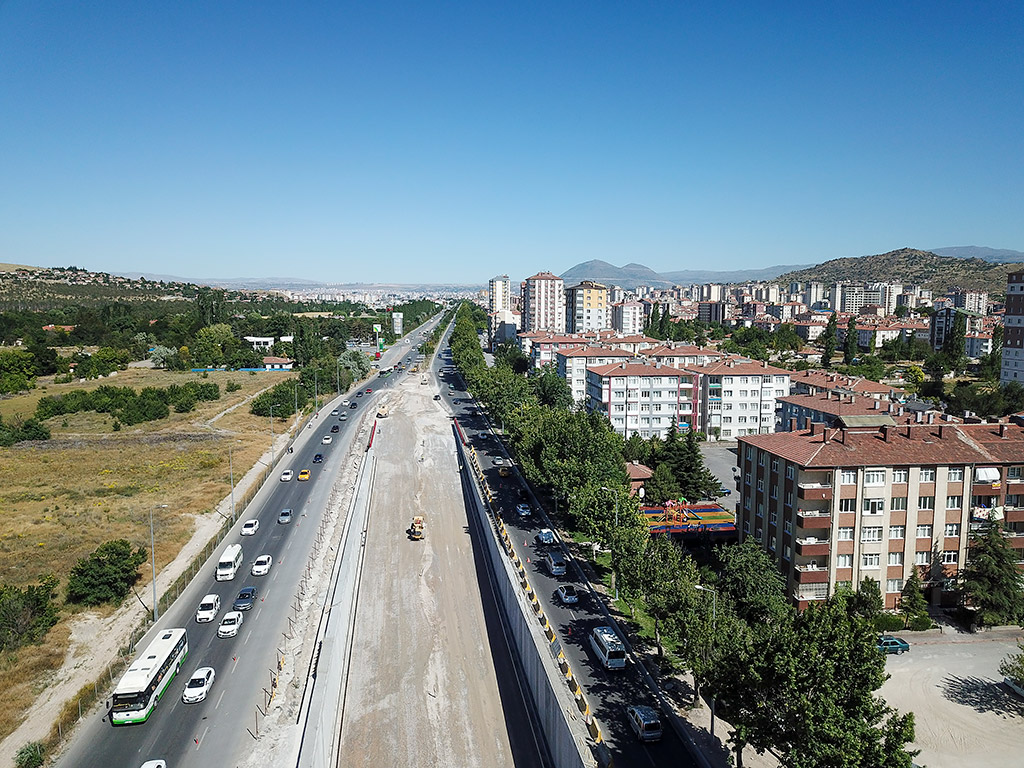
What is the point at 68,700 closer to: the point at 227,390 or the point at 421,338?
the point at 227,390

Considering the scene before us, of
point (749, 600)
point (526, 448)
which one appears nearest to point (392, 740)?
point (749, 600)

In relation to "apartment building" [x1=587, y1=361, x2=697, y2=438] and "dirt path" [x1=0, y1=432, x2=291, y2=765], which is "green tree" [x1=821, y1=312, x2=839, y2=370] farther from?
"dirt path" [x1=0, y1=432, x2=291, y2=765]

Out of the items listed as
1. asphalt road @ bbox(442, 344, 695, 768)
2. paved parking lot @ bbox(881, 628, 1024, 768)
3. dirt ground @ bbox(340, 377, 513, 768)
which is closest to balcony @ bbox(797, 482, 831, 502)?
paved parking lot @ bbox(881, 628, 1024, 768)

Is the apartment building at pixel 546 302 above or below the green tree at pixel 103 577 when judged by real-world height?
above

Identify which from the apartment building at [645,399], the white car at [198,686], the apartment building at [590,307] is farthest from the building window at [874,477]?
the apartment building at [590,307]

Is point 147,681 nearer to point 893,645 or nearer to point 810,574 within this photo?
point 810,574

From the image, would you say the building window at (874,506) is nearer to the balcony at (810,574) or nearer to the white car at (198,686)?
the balcony at (810,574)

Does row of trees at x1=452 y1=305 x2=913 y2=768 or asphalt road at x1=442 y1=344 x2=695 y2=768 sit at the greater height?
row of trees at x1=452 y1=305 x2=913 y2=768
